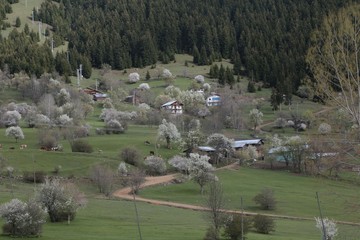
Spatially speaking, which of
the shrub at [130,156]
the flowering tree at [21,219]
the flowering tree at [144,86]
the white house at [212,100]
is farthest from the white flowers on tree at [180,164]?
the flowering tree at [144,86]

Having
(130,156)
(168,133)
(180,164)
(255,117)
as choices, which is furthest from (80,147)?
(255,117)

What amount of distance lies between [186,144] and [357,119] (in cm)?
6929

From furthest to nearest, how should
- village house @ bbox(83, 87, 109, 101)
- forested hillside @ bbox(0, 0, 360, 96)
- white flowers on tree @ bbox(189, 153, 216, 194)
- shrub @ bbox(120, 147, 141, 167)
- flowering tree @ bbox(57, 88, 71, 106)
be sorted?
forested hillside @ bbox(0, 0, 360, 96) < village house @ bbox(83, 87, 109, 101) < flowering tree @ bbox(57, 88, 71, 106) < shrub @ bbox(120, 147, 141, 167) < white flowers on tree @ bbox(189, 153, 216, 194)

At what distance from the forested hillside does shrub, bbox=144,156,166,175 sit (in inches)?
2609

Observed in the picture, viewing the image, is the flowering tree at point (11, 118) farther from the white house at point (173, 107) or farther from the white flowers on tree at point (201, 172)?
the white flowers on tree at point (201, 172)

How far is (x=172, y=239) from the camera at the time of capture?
36469mm

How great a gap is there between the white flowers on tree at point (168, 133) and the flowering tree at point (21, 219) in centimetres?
4596

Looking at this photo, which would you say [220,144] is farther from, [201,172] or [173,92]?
[173,92]

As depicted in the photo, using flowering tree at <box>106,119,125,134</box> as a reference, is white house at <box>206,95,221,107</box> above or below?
above

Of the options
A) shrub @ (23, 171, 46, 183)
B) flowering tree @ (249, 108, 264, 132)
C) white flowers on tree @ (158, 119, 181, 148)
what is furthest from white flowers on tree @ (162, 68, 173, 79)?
shrub @ (23, 171, 46, 183)

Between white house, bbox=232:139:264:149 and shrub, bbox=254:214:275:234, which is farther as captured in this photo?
white house, bbox=232:139:264:149

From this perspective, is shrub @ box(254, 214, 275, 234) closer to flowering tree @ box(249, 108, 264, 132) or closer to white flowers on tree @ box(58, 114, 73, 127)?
white flowers on tree @ box(58, 114, 73, 127)

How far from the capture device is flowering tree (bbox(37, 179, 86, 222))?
147ft

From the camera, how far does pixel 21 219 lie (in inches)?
1517
